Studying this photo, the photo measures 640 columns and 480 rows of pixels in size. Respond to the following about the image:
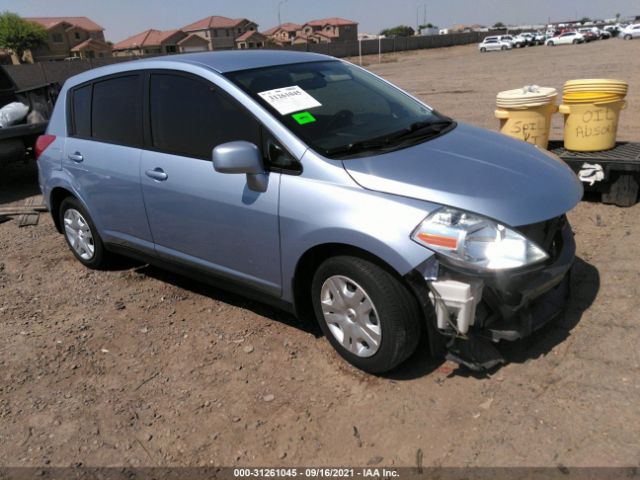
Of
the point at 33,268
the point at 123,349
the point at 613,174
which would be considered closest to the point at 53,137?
the point at 33,268

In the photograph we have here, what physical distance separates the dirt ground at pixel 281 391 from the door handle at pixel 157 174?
105 centimetres

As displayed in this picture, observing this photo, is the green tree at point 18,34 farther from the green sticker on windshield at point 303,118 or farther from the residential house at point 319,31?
the green sticker on windshield at point 303,118

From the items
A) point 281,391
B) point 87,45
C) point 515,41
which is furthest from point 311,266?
point 87,45

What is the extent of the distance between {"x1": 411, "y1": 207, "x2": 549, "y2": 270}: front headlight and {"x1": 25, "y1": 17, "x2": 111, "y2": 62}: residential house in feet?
303

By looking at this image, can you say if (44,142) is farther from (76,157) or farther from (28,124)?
(28,124)

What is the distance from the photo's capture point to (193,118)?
359 centimetres

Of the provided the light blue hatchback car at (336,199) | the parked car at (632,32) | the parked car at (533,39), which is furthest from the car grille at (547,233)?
the parked car at (533,39)

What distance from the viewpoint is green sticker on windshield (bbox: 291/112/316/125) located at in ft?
10.6

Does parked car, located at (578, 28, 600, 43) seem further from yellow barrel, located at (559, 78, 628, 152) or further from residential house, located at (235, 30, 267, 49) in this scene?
yellow barrel, located at (559, 78, 628, 152)

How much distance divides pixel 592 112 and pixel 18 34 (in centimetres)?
8962

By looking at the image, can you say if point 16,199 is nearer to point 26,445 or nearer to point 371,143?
point 26,445

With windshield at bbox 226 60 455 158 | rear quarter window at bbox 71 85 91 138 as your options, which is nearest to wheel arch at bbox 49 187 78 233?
rear quarter window at bbox 71 85 91 138

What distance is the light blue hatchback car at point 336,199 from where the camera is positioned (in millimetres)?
2680

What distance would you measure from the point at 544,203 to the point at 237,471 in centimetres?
205
